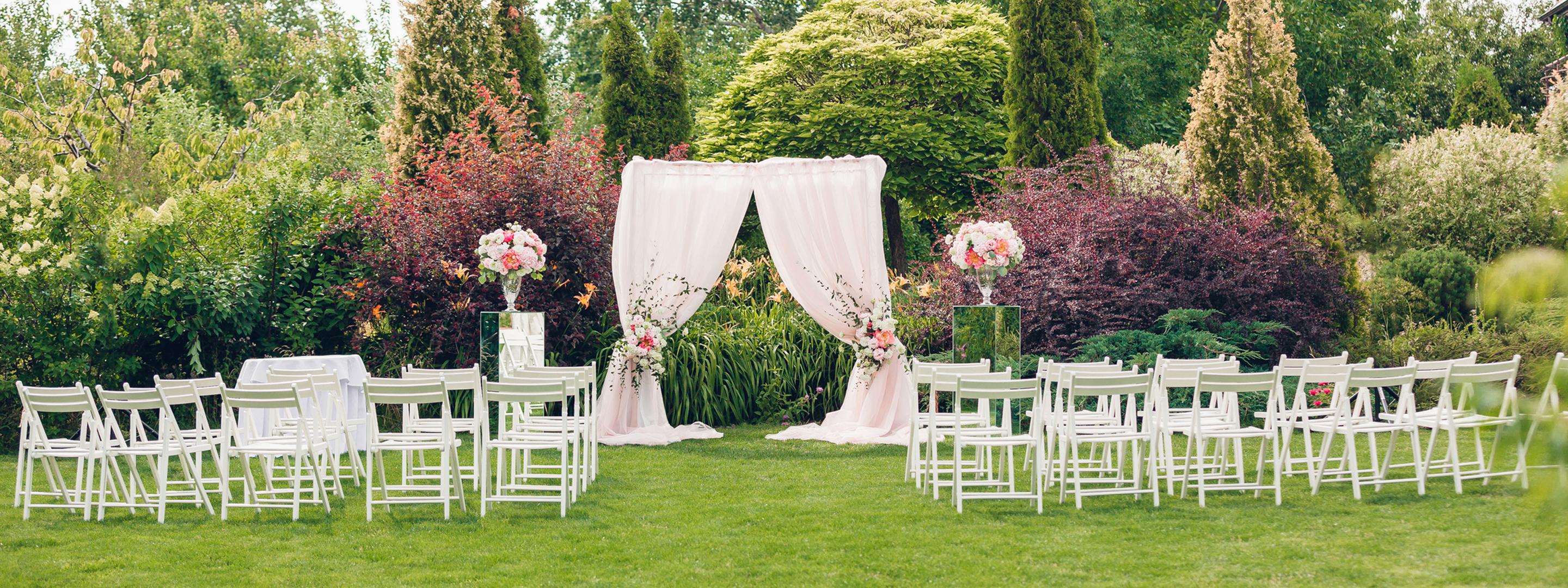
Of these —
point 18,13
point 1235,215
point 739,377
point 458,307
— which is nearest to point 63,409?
point 458,307

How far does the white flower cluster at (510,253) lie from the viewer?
9.28m

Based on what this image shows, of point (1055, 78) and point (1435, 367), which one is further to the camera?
point (1055, 78)

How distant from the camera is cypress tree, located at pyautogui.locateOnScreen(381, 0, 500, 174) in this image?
1445 cm

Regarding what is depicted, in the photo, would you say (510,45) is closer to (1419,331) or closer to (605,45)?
(605,45)

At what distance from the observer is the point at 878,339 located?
995cm

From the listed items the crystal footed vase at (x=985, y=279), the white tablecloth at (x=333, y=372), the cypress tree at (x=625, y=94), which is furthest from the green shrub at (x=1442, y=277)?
the white tablecloth at (x=333, y=372)

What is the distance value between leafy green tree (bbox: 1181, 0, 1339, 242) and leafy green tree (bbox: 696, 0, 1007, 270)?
11.2 ft

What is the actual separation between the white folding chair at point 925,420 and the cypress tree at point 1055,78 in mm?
5922

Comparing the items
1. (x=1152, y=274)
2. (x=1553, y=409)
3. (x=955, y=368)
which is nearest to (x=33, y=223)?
(x=955, y=368)

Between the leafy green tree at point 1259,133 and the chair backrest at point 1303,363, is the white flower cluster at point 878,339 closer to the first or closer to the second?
the chair backrest at point 1303,363

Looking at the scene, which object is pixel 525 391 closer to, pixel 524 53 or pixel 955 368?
pixel 955 368

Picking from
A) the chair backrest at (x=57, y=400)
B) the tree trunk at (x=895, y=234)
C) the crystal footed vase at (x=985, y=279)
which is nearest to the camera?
the chair backrest at (x=57, y=400)

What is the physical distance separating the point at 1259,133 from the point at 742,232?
721 cm

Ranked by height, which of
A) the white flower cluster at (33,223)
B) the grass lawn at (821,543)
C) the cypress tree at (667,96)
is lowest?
the grass lawn at (821,543)
